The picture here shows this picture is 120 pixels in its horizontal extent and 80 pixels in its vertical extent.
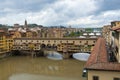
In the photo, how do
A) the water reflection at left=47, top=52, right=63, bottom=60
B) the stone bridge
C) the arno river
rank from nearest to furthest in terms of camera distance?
the arno river → the water reflection at left=47, top=52, right=63, bottom=60 → the stone bridge

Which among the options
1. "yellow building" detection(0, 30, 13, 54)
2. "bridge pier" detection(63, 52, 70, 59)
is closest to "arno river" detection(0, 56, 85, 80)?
"bridge pier" detection(63, 52, 70, 59)

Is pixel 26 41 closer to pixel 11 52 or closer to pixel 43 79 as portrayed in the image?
pixel 11 52

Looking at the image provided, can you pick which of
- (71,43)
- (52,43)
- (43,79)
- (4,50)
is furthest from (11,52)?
(43,79)

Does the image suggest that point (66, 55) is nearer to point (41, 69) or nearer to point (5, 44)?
point (41, 69)

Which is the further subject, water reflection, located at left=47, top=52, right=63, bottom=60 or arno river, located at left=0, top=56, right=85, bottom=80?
water reflection, located at left=47, top=52, right=63, bottom=60

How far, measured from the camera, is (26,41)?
47188 mm

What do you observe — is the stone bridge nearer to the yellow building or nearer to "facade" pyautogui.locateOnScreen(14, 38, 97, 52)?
"facade" pyautogui.locateOnScreen(14, 38, 97, 52)

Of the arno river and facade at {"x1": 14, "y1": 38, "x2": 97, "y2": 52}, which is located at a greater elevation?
facade at {"x1": 14, "y1": 38, "x2": 97, "y2": 52}

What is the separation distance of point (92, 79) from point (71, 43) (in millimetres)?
32451

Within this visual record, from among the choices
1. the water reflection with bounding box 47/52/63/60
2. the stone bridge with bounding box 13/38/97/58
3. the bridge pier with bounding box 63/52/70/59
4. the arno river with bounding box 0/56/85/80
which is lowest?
the arno river with bounding box 0/56/85/80

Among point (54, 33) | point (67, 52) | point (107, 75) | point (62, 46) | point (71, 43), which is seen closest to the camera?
point (107, 75)

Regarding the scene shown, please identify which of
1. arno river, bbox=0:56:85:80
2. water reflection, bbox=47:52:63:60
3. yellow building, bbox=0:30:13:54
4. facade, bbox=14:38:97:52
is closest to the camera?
arno river, bbox=0:56:85:80

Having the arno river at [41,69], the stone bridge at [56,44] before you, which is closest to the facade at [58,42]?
the stone bridge at [56,44]

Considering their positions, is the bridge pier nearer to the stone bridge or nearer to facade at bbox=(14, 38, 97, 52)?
the stone bridge
